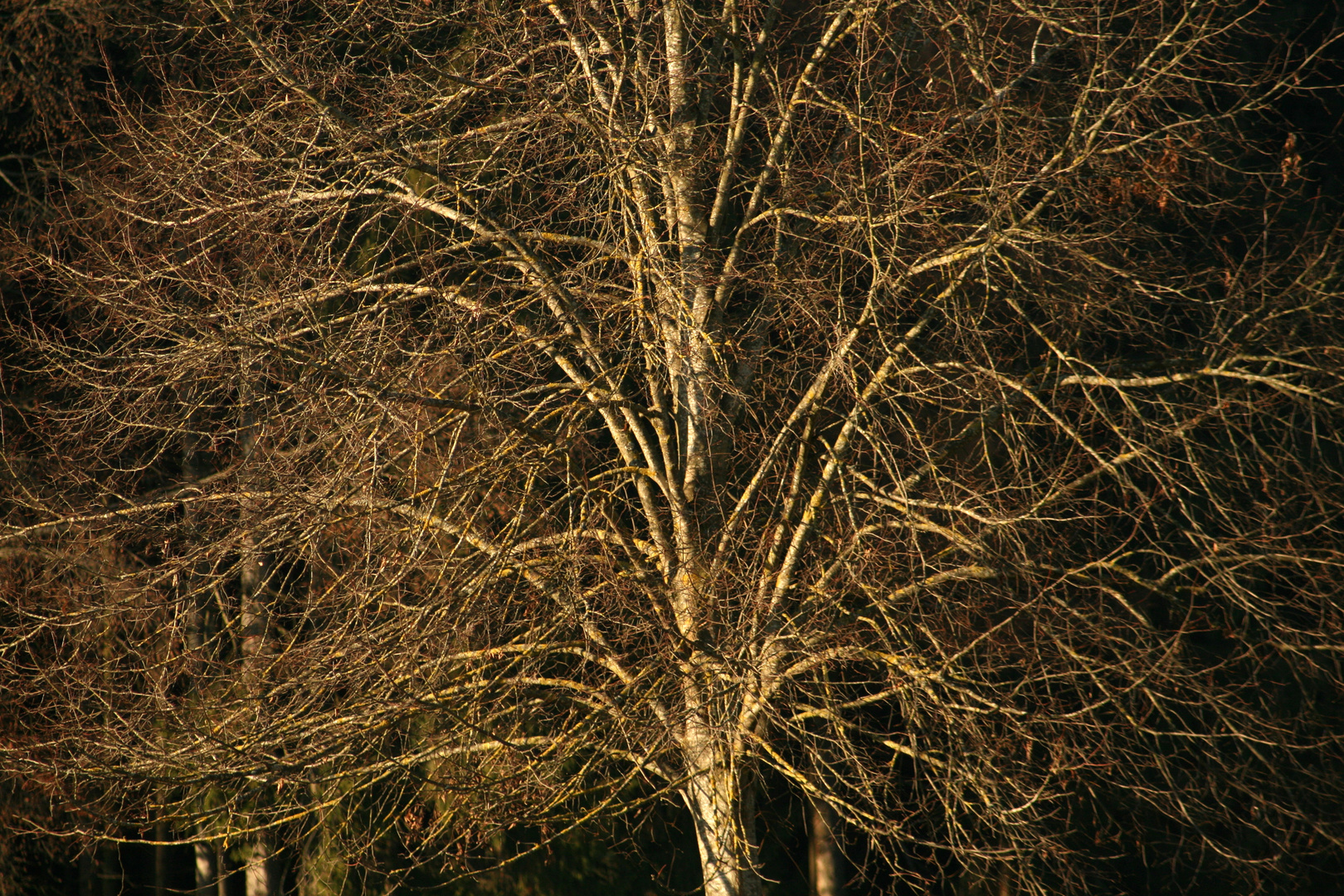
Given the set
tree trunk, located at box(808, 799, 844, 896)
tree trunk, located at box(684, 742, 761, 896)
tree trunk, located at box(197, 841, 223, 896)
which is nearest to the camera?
tree trunk, located at box(684, 742, 761, 896)

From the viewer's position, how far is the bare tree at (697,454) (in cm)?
625

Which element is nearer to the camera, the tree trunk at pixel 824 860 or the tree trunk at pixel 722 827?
the tree trunk at pixel 722 827

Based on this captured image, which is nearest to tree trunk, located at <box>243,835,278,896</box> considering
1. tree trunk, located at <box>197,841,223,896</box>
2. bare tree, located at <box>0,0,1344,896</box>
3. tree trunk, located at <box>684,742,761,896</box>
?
tree trunk, located at <box>197,841,223,896</box>

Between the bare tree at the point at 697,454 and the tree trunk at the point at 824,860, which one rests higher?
the bare tree at the point at 697,454

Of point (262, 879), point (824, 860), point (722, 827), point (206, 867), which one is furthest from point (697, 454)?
point (206, 867)

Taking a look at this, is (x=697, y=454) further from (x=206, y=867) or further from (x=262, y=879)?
(x=206, y=867)

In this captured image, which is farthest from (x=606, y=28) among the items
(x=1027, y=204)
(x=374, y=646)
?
(x=374, y=646)

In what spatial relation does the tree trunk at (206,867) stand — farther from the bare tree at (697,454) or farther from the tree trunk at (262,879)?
the bare tree at (697,454)

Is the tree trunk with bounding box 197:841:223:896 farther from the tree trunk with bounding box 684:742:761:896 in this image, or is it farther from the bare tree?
the tree trunk with bounding box 684:742:761:896

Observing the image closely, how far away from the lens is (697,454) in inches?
294

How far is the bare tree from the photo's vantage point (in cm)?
625

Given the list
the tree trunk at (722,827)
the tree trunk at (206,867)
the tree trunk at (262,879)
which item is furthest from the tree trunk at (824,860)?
the tree trunk at (206,867)

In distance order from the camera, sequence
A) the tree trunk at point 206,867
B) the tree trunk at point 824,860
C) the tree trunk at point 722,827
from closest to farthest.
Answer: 1. the tree trunk at point 722,827
2. the tree trunk at point 824,860
3. the tree trunk at point 206,867

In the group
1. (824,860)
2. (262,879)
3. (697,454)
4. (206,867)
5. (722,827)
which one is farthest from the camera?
(206,867)
